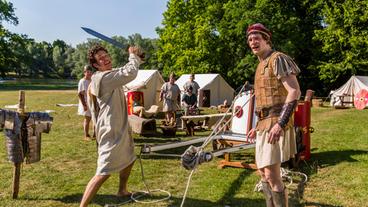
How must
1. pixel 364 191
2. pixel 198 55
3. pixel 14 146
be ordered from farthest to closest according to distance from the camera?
pixel 198 55
pixel 364 191
pixel 14 146

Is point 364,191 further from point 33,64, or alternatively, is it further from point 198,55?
point 33,64

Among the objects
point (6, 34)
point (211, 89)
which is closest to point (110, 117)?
point (211, 89)

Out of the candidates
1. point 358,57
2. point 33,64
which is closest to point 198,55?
point 358,57

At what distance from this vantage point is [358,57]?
30.1m

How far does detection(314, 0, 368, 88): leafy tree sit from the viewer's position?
29844 millimetres

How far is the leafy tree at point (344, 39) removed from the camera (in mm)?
29844

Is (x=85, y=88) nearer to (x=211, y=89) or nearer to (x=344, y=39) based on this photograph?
(x=211, y=89)

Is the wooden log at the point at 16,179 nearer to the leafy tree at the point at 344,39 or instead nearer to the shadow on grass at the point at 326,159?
the shadow on grass at the point at 326,159

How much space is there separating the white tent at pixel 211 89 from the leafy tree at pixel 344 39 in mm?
12037

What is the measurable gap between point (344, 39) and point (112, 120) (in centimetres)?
2941

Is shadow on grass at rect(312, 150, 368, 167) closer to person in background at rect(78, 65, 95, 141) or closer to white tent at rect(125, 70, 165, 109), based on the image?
person in background at rect(78, 65, 95, 141)

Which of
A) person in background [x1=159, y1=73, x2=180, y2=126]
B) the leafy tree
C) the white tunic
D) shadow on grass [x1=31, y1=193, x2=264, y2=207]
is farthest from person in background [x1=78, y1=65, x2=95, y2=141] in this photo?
the leafy tree

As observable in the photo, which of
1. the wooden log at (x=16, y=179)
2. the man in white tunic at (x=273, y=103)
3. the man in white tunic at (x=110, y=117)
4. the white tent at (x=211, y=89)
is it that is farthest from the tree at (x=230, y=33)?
the man in white tunic at (x=273, y=103)

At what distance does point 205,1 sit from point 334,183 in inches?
1272
